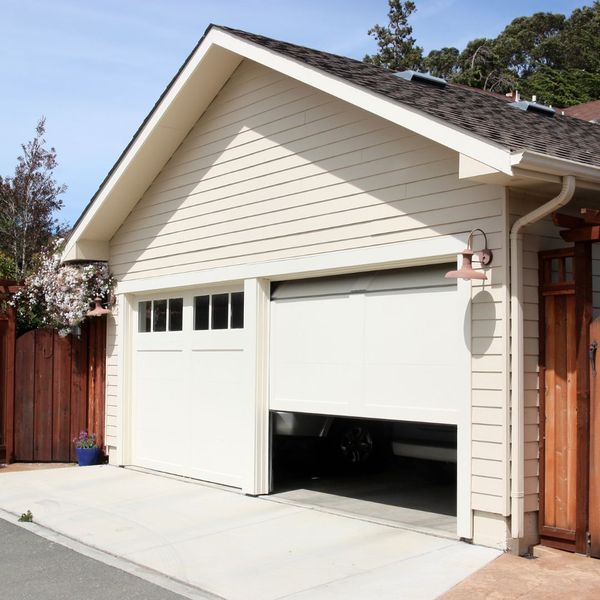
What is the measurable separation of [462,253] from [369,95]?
183 cm

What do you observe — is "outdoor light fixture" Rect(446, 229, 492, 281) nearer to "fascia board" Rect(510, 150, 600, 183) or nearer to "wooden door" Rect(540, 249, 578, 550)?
"wooden door" Rect(540, 249, 578, 550)

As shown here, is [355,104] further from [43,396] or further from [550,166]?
[43,396]

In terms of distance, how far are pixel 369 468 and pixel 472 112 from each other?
5.37m

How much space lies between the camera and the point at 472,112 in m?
8.18

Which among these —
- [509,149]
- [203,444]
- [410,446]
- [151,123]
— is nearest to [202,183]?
[151,123]

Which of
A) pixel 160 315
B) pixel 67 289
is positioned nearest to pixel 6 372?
pixel 67 289

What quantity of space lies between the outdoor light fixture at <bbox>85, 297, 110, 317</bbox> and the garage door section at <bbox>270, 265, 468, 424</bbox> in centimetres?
351

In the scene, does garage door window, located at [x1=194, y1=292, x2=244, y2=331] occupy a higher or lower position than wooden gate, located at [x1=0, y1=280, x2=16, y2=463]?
higher

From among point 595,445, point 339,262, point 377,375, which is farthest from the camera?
point 339,262

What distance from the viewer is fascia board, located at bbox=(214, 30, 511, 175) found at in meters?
6.43

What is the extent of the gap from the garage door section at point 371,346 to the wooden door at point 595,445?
109 centimetres

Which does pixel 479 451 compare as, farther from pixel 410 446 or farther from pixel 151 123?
pixel 151 123

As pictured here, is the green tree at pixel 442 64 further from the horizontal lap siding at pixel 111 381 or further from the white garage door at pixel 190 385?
the white garage door at pixel 190 385

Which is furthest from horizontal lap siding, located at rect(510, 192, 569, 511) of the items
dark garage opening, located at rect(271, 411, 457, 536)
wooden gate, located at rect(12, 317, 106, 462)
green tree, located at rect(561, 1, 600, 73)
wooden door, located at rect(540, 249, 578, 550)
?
green tree, located at rect(561, 1, 600, 73)
